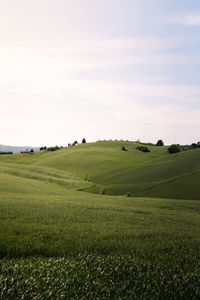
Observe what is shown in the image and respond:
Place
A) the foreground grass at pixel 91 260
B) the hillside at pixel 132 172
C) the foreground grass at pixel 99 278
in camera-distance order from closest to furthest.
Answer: the foreground grass at pixel 99 278 < the foreground grass at pixel 91 260 < the hillside at pixel 132 172

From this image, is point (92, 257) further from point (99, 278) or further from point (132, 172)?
point (132, 172)

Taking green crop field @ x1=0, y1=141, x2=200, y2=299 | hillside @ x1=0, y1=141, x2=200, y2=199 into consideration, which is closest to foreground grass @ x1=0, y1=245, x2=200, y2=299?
green crop field @ x1=0, y1=141, x2=200, y2=299

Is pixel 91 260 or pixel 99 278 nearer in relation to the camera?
pixel 99 278

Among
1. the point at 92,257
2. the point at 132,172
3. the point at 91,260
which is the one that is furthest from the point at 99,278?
the point at 132,172

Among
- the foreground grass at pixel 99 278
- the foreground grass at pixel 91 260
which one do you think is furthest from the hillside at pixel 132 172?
the foreground grass at pixel 99 278

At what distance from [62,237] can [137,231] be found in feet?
12.6

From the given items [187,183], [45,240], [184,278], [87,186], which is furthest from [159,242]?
[87,186]

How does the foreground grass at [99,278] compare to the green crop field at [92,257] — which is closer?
the foreground grass at [99,278]

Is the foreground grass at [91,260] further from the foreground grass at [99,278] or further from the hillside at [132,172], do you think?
the hillside at [132,172]

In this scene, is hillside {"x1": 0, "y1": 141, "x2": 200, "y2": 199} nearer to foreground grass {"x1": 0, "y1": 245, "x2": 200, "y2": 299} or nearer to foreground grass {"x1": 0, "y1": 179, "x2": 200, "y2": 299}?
foreground grass {"x1": 0, "y1": 179, "x2": 200, "y2": 299}

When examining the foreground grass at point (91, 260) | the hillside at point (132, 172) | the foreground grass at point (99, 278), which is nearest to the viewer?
the foreground grass at point (99, 278)

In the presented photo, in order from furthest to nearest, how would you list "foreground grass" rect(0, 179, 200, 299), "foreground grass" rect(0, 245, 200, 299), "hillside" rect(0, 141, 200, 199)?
"hillside" rect(0, 141, 200, 199) → "foreground grass" rect(0, 179, 200, 299) → "foreground grass" rect(0, 245, 200, 299)

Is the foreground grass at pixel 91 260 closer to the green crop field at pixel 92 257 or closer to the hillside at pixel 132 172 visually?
the green crop field at pixel 92 257

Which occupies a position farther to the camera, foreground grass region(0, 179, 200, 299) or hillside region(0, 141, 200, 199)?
hillside region(0, 141, 200, 199)
